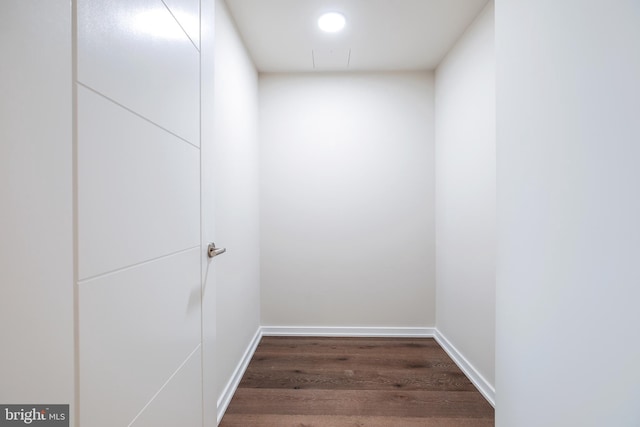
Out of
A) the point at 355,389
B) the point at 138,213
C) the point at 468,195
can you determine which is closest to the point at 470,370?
the point at 355,389

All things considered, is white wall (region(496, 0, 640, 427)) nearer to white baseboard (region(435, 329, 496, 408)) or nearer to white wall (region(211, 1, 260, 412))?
white baseboard (region(435, 329, 496, 408))

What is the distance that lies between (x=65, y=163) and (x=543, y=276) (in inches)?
48.1

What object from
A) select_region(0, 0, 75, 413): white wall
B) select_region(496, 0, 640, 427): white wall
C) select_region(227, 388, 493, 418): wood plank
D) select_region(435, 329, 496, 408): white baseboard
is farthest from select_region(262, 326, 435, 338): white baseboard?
select_region(0, 0, 75, 413): white wall

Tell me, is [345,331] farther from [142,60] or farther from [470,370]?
[142,60]

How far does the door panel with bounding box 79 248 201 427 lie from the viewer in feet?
1.85

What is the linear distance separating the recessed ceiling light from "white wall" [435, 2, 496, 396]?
90 centimetres

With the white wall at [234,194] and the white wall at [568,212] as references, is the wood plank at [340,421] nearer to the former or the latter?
the white wall at [234,194]

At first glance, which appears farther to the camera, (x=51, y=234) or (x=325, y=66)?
(x=325, y=66)

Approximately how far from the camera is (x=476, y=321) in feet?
6.32

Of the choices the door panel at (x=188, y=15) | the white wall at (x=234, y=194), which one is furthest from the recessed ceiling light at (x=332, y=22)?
the door panel at (x=188, y=15)

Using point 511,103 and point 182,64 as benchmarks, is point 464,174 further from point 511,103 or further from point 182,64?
point 182,64

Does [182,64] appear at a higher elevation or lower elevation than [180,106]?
higher

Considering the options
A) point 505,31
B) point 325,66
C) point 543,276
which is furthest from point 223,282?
point 325,66

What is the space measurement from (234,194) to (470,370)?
2.02m
